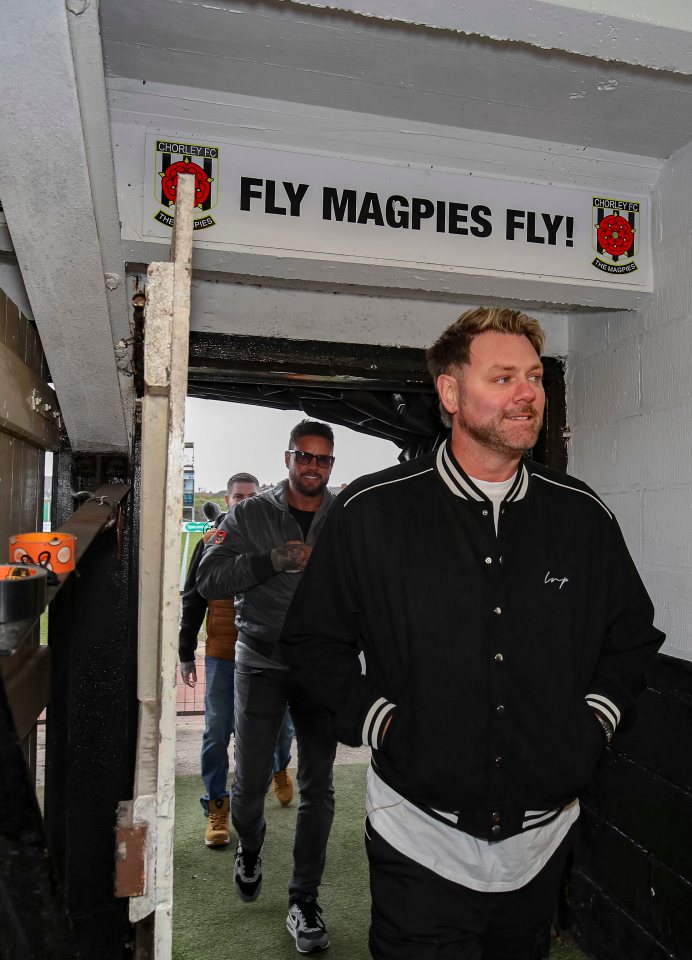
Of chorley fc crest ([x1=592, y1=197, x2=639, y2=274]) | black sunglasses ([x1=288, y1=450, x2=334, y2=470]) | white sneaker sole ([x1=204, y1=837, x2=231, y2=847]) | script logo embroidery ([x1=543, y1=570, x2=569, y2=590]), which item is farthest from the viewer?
white sneaker sole ([x1=204, y1=837, x2=231, y2=847])

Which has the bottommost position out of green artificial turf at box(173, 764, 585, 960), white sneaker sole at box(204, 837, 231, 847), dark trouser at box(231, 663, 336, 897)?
green artificial turf at box(173, 764, 585, 960)

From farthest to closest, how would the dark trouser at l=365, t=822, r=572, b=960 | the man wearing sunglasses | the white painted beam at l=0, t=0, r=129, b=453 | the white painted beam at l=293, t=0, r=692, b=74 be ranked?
the man wearing sunglasses → the dark trouser at l=365, t=822, r=572, b=960 → the white painted beam at l=293, t=0, r=692, b=74 → the white painted beam at l=0, t=0, r=129, b=453


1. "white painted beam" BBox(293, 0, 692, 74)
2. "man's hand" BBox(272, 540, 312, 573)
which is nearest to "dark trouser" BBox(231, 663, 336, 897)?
"man's hand" BBox(272, 540, 312, 573)

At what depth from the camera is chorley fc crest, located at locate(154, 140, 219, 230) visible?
1.93 metres

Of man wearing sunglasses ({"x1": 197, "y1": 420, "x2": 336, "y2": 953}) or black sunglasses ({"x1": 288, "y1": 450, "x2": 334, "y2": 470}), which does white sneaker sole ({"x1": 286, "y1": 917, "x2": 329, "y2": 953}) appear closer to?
man wearing sunglasses ({"x1": 197, "y1": 420, "x2": 336, "y2": 953})

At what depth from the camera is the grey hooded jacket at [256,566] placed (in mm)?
2963

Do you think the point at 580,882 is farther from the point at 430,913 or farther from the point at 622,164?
the point at 622,164

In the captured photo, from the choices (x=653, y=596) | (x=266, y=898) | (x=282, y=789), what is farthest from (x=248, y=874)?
(x=653, y=596)

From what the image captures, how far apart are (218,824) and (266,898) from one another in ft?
1.84

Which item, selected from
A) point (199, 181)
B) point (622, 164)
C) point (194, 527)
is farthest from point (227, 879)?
point (194, 527)

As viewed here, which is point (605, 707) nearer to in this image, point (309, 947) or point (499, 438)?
point (499, 438)

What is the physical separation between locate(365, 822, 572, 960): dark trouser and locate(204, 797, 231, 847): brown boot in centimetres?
209

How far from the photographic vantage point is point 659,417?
2.22 m

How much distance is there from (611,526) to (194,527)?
741 centimetres
